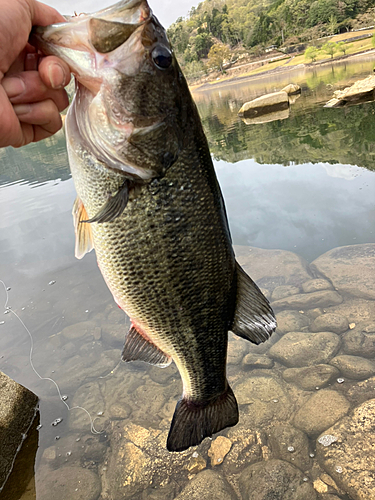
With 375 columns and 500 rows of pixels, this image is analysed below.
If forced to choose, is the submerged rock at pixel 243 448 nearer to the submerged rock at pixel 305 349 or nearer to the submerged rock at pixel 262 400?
the submerged rock at pixel 262 400

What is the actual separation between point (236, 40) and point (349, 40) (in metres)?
65.0

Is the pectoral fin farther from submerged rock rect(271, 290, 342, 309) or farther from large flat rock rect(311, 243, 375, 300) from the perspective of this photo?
large flat rock rect(311, 243, 375, 300)

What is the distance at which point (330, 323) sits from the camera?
17.3ft

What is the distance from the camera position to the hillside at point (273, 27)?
70000 mm

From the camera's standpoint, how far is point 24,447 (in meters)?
4.60

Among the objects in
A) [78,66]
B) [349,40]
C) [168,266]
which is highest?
[78,66]

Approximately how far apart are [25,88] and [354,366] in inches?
176

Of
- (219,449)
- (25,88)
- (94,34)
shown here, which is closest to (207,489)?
(219,449)

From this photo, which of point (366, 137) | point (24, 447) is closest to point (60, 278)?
point (24, 447)

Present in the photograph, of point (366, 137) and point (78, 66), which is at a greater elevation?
point (78, 66)

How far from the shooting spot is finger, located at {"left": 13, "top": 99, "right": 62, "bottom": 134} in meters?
1.64

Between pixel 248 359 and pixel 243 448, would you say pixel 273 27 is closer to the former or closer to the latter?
pixel 248 359

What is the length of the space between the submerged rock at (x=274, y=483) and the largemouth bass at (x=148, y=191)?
2.12m

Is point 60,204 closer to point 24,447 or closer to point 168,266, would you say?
point 24,447
